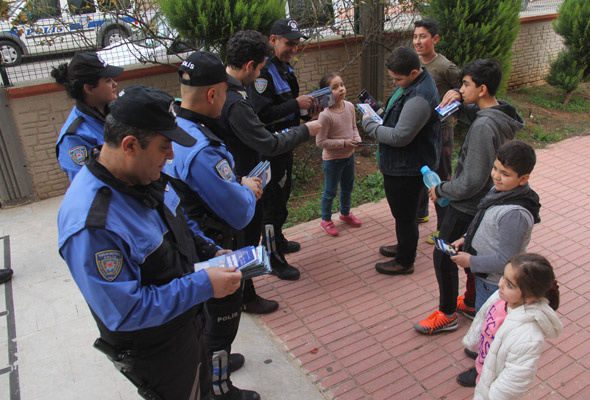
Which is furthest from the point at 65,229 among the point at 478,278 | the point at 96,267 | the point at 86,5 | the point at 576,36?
the point at 576,36

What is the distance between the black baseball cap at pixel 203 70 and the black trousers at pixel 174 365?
1238 millimetres

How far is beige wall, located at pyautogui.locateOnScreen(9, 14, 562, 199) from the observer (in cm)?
552

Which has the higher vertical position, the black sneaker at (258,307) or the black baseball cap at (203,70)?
the black baseball cap at (203,70)

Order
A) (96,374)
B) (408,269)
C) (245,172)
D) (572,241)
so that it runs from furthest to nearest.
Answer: (572,241) → (408,269) → (245,172) → (96,374)

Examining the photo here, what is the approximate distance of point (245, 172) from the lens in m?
3.46

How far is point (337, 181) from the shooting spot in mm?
4551

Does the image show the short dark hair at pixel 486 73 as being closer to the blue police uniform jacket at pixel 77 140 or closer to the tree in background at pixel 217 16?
the blue police uniform jacket at pixel 77 140

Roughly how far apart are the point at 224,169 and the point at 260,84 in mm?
1341

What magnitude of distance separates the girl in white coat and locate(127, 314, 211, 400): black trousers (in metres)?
1.40

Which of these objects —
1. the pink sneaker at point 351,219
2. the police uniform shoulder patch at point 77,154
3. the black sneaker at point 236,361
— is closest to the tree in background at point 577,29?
the pink sneaker at point 351,219

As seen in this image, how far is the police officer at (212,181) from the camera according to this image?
7.91 feet

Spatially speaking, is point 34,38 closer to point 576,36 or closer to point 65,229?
point 65,229

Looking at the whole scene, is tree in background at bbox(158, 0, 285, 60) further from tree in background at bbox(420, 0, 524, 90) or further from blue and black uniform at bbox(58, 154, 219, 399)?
blue and black uniform at bbox(58, 154, 219, 399)

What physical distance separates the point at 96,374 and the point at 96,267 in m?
1.86
